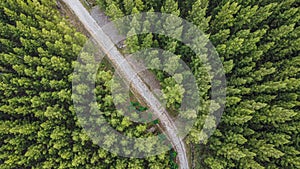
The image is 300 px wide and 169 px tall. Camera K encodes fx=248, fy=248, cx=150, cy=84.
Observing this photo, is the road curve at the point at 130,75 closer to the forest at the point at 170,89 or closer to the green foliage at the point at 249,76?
the forest at the point at 170,89

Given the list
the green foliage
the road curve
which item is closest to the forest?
the green foliage

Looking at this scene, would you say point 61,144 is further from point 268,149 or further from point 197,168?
point 268,149

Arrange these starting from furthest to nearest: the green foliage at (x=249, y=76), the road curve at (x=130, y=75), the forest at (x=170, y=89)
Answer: the road curve at (x=130, y=75), the green foliage at (x=249, y=76), the forest at (x=170, y=89)

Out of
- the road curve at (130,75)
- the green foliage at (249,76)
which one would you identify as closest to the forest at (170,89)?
the green foliage at (249,76)

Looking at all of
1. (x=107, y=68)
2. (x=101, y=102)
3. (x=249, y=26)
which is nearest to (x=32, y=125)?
(x=101, y=102)

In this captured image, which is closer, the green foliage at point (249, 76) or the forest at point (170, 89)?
the forest at point (170, 89)

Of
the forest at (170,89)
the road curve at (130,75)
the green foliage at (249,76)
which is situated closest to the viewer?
the forest at (170,89)

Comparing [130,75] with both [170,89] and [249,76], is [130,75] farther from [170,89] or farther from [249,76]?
[249,76]

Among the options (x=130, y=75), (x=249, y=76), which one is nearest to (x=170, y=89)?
(x=130, y=75)
